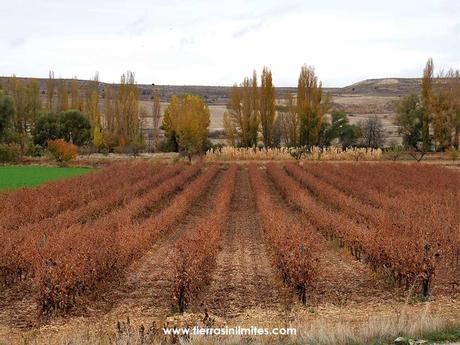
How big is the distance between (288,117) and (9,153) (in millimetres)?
27488

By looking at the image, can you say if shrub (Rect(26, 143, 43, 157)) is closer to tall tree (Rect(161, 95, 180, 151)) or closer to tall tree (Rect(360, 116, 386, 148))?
tall tree (Rect(161, 95, 180, 151))

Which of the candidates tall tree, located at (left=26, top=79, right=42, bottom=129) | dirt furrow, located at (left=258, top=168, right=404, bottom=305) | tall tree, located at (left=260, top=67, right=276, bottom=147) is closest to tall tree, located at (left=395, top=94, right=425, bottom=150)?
tall tree, located at (left=260, top=67, right=276, bottom=147)

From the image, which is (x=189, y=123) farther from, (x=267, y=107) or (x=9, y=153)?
(x=9, y=153)

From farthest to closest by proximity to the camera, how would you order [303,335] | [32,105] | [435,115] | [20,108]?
[32,105] → [20,108] → [435,115] → [303,335]

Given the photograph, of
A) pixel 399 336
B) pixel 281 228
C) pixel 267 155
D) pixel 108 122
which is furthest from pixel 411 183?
pixel 108 122

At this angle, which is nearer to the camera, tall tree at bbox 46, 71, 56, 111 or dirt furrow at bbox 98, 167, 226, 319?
dirt furrow at bbox 98, 167, 226, 319

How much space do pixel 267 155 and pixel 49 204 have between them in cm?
3178

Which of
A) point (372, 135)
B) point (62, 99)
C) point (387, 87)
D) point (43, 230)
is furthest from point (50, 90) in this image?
point (387, 87)

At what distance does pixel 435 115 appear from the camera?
161 ft

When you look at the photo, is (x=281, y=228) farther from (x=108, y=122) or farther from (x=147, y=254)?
(x=108, y=122)

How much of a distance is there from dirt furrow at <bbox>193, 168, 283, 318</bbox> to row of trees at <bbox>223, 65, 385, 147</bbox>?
1418 inches

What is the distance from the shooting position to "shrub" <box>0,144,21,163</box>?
45.2 m

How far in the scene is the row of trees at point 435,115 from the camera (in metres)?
49.2

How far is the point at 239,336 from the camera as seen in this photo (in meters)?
6.36
